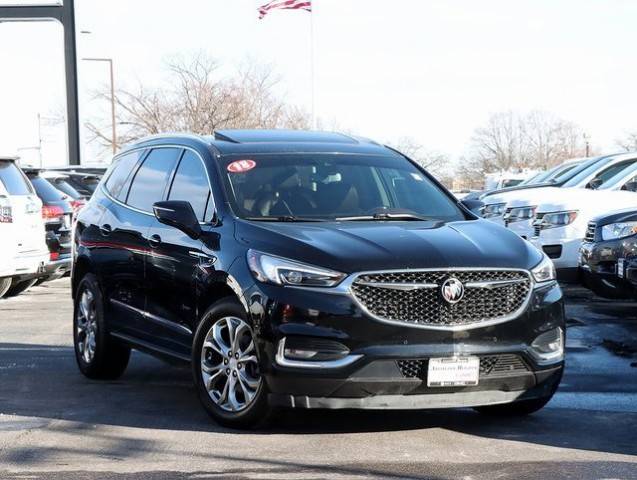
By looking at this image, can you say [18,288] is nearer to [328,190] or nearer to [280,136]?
[280,136]

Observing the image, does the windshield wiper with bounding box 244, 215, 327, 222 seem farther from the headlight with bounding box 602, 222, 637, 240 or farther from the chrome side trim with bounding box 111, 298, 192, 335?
the headlight with bounding box 602, 222, 637, 240

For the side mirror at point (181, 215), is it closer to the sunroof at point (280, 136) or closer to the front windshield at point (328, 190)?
the front windshield at point (328, 190)

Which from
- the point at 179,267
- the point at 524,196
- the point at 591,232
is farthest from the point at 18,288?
the point at 179,267

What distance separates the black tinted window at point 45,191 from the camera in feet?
49.3

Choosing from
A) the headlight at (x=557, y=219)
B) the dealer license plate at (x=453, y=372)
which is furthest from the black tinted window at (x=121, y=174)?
the headlight at (x=557, y=219)

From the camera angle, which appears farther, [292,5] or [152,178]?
[292,5]

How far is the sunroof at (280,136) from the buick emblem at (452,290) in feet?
6.73

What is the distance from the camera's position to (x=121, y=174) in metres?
8.41

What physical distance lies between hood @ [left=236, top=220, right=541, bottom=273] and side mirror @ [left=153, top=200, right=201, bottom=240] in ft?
1.17

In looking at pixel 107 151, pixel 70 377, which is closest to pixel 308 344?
pixel 70 377

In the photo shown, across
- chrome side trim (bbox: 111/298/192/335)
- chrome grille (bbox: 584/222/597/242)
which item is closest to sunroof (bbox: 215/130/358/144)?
chrome side trim (bbox: 111/298/192/335)

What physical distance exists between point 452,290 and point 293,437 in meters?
1.20

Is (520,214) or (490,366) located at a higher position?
(520,214)

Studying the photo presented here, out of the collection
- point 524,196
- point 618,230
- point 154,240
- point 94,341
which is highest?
point 154,240
